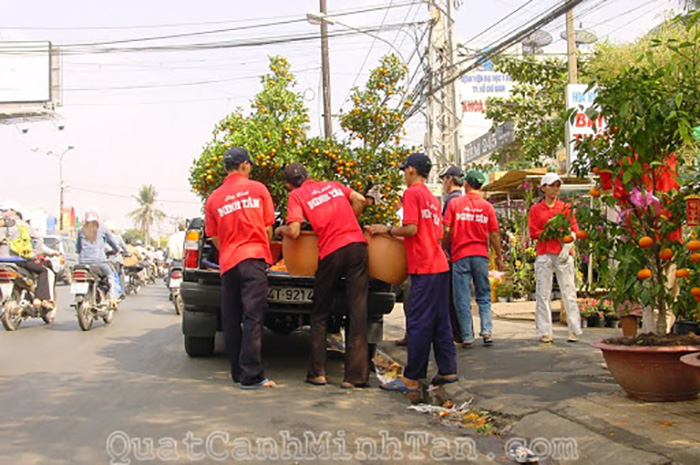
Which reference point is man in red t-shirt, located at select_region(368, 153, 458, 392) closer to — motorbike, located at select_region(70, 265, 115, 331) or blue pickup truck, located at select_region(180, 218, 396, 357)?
blue pickup truck, located at select_region(180, 218, 396, 357)

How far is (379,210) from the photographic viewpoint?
10836mm

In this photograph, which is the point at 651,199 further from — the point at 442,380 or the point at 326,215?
the point at 326,215

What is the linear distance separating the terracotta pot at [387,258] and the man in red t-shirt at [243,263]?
884 millimetres

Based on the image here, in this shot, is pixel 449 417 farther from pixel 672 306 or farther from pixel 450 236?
pixel 450 236

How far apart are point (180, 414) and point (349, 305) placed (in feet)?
5.79

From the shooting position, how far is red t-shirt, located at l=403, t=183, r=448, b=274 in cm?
591

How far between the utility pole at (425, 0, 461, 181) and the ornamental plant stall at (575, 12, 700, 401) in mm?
11011

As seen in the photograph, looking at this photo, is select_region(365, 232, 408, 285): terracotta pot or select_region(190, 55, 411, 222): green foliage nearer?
select_region(365, 232, 408, 285): terracotta pot

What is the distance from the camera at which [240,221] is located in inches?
241

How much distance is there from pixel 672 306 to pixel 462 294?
2781mm

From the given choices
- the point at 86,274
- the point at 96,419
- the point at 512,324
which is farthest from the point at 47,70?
the point at 96,419

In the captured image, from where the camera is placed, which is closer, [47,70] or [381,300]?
[381,300]

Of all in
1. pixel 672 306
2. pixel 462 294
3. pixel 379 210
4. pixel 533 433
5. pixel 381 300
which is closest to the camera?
pixel 533 433

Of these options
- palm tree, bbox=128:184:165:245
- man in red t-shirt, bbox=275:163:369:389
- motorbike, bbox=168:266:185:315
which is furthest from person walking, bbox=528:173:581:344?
palm tree, bbox=128:184:165:245
